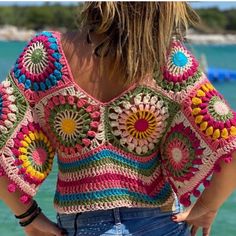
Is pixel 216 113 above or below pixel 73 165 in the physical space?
above

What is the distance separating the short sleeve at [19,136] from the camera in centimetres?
172

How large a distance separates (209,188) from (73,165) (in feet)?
1.18

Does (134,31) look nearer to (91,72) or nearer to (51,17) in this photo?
(91,72)

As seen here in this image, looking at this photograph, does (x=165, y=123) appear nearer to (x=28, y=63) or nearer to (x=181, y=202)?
(x=181, y=202)

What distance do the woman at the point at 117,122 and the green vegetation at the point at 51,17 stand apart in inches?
2499

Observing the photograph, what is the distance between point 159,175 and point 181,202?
9 cm

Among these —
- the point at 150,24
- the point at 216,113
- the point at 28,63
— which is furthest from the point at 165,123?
the point at 28,63

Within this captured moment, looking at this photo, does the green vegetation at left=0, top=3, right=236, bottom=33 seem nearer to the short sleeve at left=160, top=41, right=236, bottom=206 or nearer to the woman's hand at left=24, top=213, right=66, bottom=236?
the woman's hand at left=24, top=213, right=66, bottom=236

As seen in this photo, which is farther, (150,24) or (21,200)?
(21,200)

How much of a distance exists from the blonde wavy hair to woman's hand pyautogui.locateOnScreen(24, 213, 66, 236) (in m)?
0.45

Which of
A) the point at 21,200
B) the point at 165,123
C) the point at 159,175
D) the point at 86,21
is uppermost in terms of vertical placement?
the point at 86,21

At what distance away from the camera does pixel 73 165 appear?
173cm

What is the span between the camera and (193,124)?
170 cm

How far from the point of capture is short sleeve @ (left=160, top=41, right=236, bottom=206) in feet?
5.53
